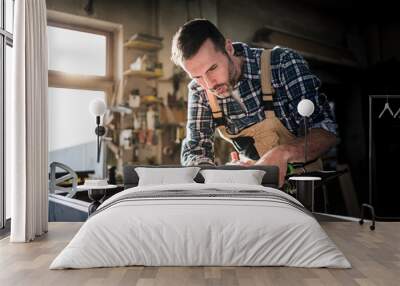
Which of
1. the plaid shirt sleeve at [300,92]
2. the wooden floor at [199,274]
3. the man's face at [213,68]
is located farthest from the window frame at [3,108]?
the plaid shirt sleeve at [300,92]

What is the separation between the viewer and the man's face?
5.92 metres

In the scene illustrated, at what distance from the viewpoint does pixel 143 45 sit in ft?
20.0

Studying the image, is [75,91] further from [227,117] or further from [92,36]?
[227,117]

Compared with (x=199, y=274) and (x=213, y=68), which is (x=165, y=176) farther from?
(x=199, y=274)

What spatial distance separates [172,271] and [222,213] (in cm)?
56

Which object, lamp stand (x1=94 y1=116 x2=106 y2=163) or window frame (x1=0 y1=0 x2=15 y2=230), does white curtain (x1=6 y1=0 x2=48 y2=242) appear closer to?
window frame (x1=0 y1=0 x2=15 y2=230)

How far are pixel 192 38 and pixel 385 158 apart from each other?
2.86 meters

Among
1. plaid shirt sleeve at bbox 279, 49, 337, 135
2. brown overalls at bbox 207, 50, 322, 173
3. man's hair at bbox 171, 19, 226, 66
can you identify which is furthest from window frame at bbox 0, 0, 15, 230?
plaid shirt sleeve at bbox 279, 49, 337, 135

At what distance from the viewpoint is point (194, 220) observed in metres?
3.60

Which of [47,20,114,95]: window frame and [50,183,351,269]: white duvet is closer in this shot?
[50,183,351,269]: white duvet

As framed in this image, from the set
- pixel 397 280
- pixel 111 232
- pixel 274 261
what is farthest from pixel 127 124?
pixel 397 280

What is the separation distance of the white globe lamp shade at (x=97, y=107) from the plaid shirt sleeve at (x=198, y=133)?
1.08 meters

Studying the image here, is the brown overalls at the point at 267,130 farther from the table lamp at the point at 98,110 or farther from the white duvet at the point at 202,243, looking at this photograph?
the white duvet at the point at 202,243

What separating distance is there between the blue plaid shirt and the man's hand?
0.27m
